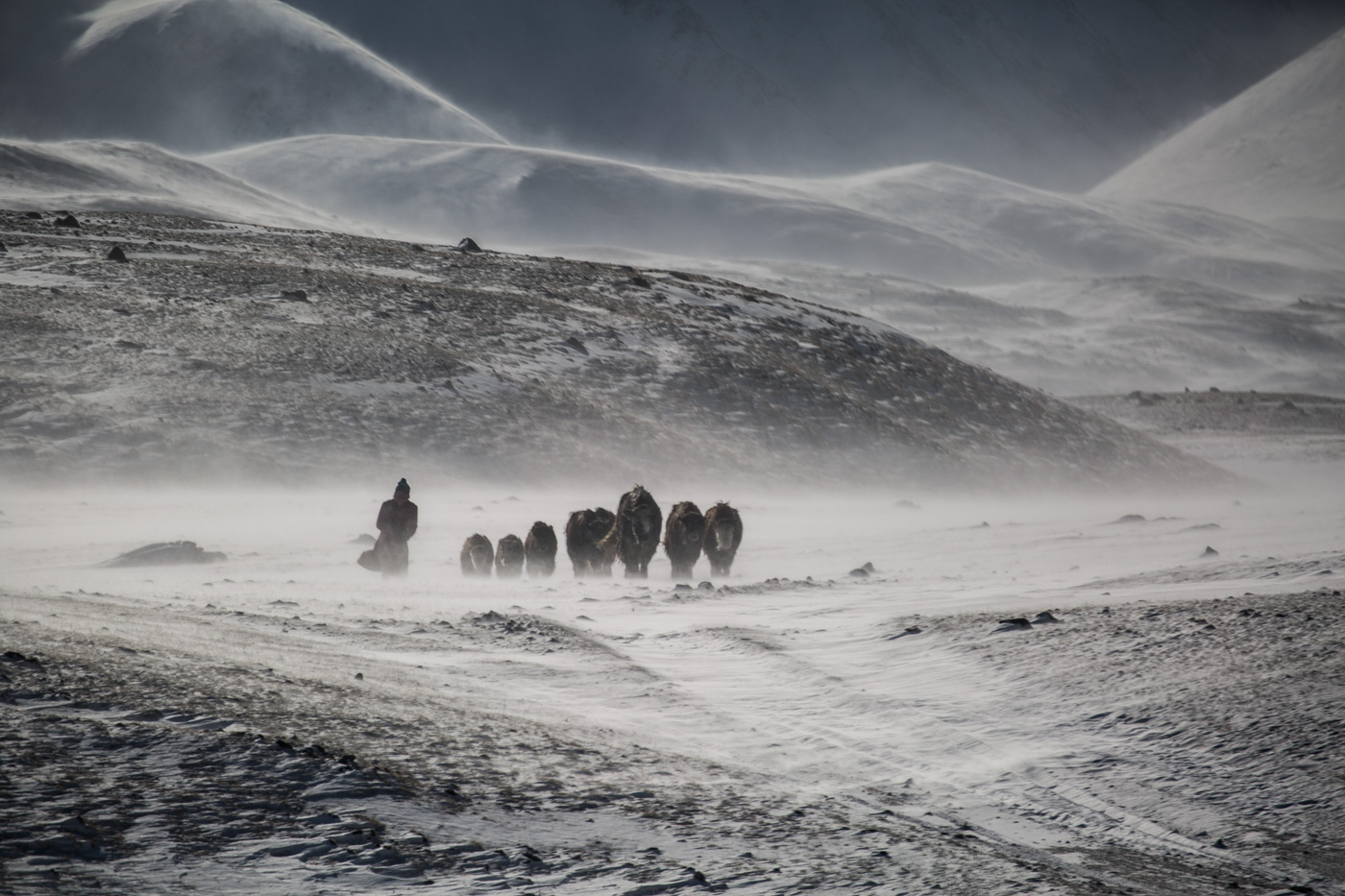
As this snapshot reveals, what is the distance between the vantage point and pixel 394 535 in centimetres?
1471

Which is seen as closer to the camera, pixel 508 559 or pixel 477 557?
pixel 477 557

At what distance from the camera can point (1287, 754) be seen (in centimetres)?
538

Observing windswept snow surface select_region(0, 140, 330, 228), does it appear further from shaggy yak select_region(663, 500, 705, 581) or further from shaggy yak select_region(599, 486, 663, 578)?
shaggy yak select_region(663, 500, 705, 581)

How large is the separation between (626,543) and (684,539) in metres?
0.83

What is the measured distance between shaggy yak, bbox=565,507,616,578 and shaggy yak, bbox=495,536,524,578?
73 centimetres

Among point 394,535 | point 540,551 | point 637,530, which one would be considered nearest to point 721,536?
point 637,530

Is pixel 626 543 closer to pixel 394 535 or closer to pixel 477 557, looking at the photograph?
pixel 477 557

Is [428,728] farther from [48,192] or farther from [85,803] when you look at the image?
[48,192]

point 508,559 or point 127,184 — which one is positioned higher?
point 127,184

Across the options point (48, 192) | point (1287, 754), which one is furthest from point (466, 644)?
point (48, 192)

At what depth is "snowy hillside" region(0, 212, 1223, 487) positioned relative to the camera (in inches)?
1096

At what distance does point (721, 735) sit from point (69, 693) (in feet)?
11.2

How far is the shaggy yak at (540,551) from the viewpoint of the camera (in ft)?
51.9

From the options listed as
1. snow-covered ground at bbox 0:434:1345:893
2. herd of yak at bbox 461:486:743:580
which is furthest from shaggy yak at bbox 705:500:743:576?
snow-covered ground at bbox 0:434:1345:893
